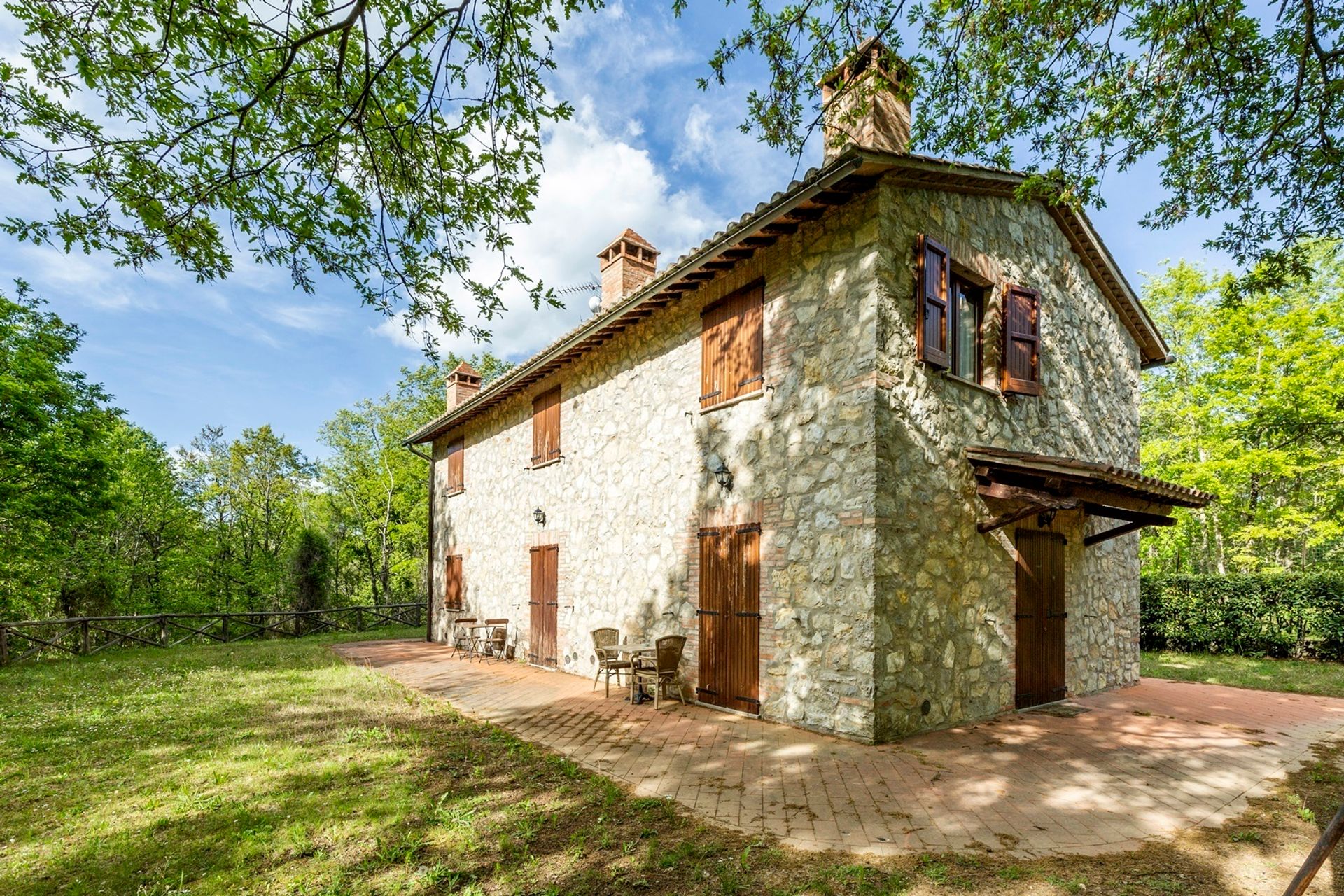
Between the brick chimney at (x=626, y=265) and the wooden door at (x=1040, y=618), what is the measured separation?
742cm

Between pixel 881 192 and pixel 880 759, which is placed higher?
pixel 881 192

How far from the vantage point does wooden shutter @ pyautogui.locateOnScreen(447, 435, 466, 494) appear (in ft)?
49.1

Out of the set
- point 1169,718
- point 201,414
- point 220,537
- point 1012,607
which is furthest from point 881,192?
point 201,414

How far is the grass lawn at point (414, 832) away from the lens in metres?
3.28

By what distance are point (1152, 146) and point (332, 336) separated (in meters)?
22.5

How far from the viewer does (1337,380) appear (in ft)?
45.5

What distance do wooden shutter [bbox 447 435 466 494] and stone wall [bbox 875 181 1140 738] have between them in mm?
11425

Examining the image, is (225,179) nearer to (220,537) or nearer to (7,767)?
(7,767)

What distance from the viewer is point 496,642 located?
1195 centimetres

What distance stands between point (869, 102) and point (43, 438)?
17766mm

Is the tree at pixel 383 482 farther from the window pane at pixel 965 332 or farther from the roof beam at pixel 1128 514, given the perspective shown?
the roof beam at pixel 1128 514

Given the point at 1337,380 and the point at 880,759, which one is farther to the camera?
the point at 1337,380

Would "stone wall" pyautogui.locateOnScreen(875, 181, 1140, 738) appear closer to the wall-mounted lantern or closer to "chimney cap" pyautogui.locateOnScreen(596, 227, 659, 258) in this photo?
the wall-mounted lantern

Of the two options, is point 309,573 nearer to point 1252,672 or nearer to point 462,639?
point 462,639
